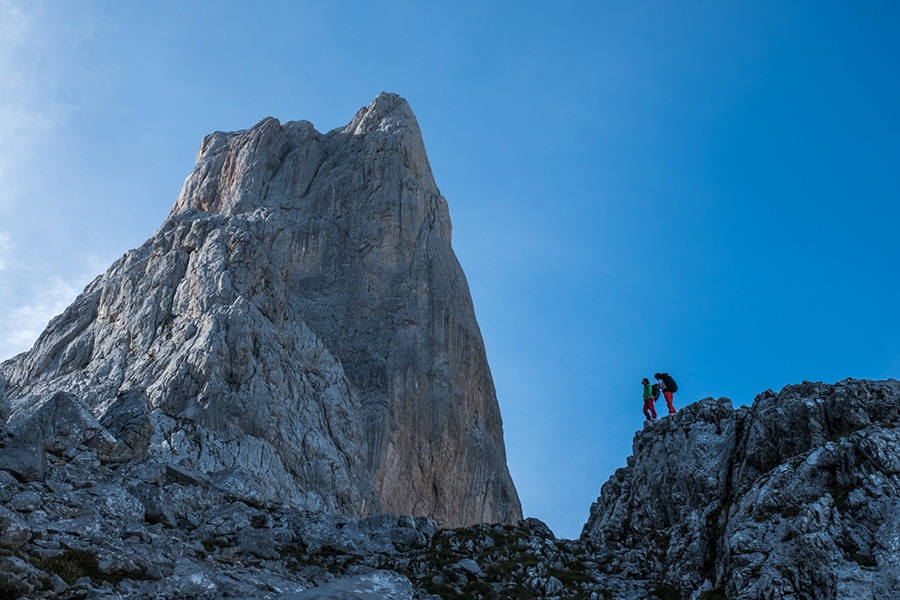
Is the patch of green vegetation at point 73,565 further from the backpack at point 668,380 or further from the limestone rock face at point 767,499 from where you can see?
the backpack at point 668,380

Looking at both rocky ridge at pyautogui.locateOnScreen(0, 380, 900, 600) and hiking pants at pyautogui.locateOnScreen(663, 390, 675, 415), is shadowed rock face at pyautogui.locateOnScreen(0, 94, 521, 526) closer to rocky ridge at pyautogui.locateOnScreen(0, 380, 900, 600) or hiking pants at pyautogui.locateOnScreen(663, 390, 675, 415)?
rocky ridge at pyautogui.locateOnScreen(0, 380, 900, 600)

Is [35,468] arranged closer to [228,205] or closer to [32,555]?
[32,555]

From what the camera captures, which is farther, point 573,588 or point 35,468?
point 573,588

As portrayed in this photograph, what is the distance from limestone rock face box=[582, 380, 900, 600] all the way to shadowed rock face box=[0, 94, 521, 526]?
20.7 meters

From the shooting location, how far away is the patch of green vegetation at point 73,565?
2067 cm

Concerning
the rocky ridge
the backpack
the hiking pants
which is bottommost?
the rocky ridge

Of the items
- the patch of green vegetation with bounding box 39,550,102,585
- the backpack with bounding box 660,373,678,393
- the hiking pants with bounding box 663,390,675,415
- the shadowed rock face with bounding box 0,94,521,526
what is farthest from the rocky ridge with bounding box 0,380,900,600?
the shadowed rock face with bounding box 0,94,521,526

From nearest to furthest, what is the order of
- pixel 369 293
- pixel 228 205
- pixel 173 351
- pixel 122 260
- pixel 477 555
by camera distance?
pixel 477 555, pixel 173 351, pixel 122 260, pixel 369 293, pixel 228 205

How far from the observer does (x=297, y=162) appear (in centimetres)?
8656

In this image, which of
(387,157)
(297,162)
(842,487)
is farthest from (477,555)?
(297,162)

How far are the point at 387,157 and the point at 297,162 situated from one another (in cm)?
1060

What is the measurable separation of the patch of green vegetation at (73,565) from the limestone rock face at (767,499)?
1834 centimetres

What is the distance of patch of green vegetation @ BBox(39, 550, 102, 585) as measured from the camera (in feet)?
67.8

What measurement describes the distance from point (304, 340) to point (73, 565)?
40.6 m
